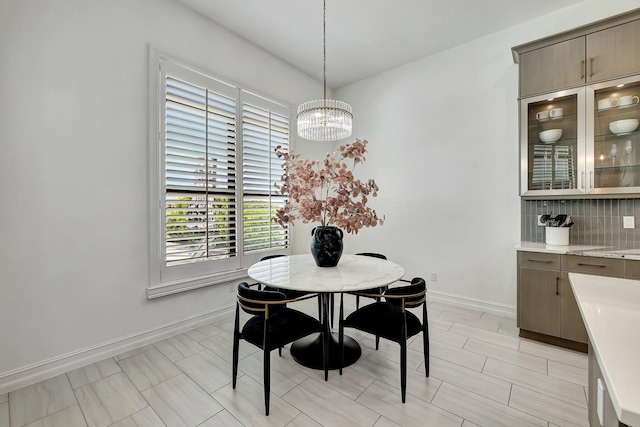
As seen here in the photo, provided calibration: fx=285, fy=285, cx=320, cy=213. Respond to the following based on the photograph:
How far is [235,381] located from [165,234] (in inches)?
58.6

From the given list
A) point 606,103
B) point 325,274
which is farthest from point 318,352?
point 606,103

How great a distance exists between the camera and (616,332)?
34.1 inches

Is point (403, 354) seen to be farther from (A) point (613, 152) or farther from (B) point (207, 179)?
(A) point (613, 152)

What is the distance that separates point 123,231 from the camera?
247 centimetres

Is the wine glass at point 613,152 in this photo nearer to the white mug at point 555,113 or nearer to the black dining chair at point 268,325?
the white mug at point 555,113

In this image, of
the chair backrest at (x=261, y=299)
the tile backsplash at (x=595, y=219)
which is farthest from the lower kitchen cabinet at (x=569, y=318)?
the chair backrest at (x=261, y=299)

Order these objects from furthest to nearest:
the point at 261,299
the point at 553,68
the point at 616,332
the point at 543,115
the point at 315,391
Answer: the point at 543,115 → the point at 553,68 → the point at 315,391 → the point at 261,299 → the point at 616,332

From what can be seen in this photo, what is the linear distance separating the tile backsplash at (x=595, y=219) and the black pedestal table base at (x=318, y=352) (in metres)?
2.25

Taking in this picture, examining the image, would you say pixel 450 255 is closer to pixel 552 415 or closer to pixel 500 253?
pixel 500 253

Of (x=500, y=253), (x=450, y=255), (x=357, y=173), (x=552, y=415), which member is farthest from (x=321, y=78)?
(x=552, y=415)

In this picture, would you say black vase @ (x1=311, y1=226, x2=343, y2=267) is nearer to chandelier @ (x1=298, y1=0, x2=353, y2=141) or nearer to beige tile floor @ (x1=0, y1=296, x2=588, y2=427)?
beige tile floor @ (x1=0, y1=296, x2=588, y2=427)

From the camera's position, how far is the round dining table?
1851mm

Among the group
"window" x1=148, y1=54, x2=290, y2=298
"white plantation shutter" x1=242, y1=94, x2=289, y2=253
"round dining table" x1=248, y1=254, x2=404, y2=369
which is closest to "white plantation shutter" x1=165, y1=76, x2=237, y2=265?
"window" x1=148, y1=54, x2=290, y2=298

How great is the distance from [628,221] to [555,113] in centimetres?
118
